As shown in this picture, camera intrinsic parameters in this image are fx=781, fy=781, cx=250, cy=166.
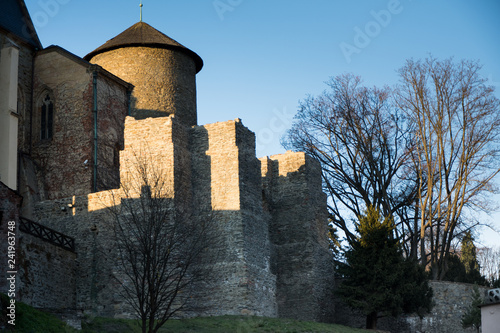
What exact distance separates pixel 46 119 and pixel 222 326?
12772 mm

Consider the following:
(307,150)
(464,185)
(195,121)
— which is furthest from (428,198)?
(195,121)

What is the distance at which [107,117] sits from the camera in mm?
32000

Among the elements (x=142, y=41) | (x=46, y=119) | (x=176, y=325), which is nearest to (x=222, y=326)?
(x=176, y=325)

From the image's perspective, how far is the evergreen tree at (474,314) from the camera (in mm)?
30562

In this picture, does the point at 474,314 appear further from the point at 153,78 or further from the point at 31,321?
the point at 31,321

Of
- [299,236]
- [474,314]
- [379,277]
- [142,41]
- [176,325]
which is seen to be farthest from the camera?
[142,41]

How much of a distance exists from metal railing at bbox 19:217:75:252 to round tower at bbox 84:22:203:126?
7539mm

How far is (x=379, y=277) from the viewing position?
1174 inches

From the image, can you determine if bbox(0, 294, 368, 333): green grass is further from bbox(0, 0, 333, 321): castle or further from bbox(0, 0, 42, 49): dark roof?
bbox(0, 0, 42, 49): dark roof

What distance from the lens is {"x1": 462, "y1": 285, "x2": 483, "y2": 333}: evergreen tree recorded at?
30.6 m

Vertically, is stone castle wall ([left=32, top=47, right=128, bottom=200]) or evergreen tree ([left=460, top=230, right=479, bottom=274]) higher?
stone castle wall ([left=32, top=47, right=128, bottom=200])

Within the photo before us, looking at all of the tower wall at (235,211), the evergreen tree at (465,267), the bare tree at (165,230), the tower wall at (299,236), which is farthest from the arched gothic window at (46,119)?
the evergreen tree at (465,267)

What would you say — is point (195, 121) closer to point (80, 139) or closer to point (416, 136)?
point (80, 139)

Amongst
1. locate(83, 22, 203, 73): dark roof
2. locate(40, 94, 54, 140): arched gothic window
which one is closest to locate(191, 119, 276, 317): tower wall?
locate(83, 22, 203, 73): dark roof
